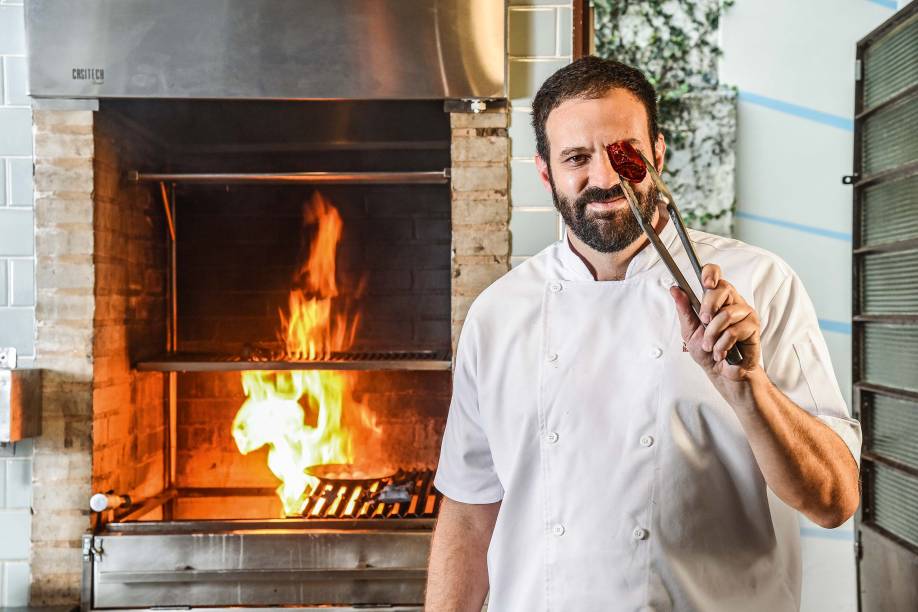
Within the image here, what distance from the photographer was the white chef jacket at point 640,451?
1604mm

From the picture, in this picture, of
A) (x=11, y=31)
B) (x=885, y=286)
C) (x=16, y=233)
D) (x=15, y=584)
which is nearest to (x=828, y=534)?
(x=885, y=286)

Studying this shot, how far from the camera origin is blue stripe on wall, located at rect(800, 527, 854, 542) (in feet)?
12.2

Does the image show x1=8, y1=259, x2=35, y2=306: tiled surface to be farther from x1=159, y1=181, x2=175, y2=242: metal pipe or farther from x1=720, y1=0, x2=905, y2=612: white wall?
x1=720, y1=0, x2=905, y2=612: white wall

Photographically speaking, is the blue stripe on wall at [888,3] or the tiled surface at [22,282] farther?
the blue stripe on wall at [888,3]

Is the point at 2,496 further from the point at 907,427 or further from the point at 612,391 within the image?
the point at 907,427

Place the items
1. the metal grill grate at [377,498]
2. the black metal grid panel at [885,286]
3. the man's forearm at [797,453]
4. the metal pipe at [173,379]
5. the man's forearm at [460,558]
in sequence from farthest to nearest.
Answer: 1. the metal pipe at [173,379]
2. the black metal grid panel at [885,286]
3. the metal grill grate at [377,498]
4. the man's forearm at [460,558]
5. the man's forearm at [797,453]

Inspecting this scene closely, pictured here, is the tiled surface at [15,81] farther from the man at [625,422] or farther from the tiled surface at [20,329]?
the man at [625,422]

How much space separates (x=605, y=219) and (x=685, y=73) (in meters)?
2.42

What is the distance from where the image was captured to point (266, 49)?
2.77 meters

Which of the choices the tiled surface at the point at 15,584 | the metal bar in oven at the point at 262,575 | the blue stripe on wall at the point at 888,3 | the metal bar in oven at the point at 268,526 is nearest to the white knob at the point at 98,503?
the metal bar in oven at the point at 268,526

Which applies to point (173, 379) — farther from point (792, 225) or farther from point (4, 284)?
point (792, 225)

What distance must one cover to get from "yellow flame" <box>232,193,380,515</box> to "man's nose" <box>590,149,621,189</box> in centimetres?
202

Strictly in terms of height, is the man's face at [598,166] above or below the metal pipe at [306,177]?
below

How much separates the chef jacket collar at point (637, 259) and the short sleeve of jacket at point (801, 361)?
0.26 metres
